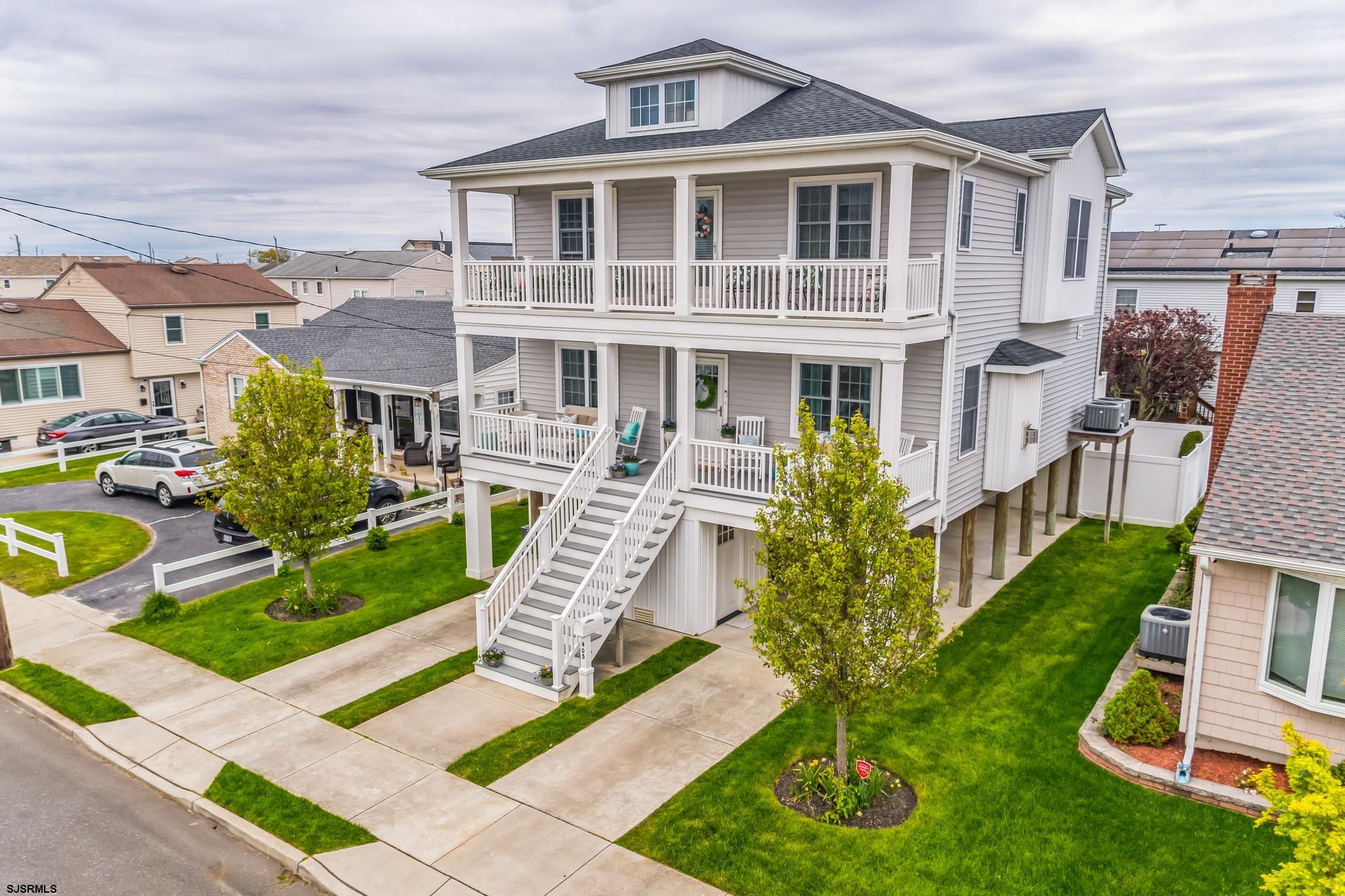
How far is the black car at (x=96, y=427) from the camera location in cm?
3256

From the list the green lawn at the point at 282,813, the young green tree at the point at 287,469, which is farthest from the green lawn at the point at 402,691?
the young green tree at the point at 287,469

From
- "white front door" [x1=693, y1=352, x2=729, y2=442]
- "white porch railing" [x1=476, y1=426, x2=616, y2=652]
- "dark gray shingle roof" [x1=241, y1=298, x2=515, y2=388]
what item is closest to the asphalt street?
"white porch railing" [x1=476, y1=426, x2=616, y2=652]

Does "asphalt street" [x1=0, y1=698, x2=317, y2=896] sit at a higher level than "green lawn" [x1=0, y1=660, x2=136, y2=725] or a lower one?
lower

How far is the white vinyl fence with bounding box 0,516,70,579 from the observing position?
19.4 meters

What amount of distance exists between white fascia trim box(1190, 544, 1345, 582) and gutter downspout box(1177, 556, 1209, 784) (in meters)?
0.19

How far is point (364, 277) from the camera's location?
5562cm

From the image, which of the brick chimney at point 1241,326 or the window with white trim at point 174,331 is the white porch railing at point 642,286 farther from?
the window with white trim at point 174,331

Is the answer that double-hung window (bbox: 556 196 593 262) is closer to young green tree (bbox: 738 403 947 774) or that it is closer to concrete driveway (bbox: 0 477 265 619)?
young green tree (bbox: 738 403 947 774)

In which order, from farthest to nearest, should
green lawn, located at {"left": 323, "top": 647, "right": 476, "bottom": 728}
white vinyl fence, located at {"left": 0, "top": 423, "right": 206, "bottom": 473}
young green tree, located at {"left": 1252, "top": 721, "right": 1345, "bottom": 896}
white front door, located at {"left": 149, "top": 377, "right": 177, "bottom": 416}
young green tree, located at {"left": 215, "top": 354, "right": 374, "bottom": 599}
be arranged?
white front door, located at {"left": 149, "top": 377, "right": 177, "bottom": 416}, white vinyl fence, located at {"left": 0, "top": 423, "right": 206, "bottom": 473}, young green tree, located at {"left": 215, "top": 354, "right": 374, "bottom": 599}, green lawn, located at {"left": 323, "top": 647, "right": 476, "bottom": 728}, young green tree, located at {"left": 1252, "top": 721, "right": 1345, "bottom": 896}

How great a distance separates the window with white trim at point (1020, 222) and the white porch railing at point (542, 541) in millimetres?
8940

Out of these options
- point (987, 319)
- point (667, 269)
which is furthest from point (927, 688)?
point (667, 269)

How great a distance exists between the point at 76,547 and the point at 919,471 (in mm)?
19214

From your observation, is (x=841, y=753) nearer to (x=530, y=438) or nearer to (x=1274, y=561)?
(x=1274, y=561)

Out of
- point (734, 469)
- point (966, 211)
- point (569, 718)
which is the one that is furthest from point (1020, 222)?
point (569, 718)
